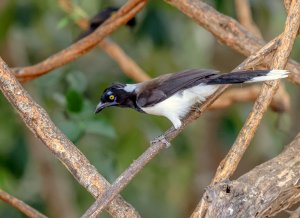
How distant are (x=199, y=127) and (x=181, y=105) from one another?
2.63 metres

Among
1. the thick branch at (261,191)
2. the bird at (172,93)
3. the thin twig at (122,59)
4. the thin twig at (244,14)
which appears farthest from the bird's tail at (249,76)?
the thin twig at (244,14)

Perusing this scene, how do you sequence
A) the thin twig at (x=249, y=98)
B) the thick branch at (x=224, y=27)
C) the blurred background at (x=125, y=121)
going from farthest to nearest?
the blurred background at (x=125, y=121) < the thin twig at (x=249, y=98) < the thick branch at (x=224, y=27)

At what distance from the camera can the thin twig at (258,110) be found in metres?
2.65

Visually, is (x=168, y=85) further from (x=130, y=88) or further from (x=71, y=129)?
(x=71, y=129)

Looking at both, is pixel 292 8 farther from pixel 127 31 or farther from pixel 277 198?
pixel 127 31

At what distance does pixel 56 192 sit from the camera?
529 centimetres

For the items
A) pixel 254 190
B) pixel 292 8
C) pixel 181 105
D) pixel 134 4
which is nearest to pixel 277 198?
pixel 254 190

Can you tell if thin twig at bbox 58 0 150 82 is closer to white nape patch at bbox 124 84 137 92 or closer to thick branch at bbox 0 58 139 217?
white nape patch at bbox 124 84 137 92

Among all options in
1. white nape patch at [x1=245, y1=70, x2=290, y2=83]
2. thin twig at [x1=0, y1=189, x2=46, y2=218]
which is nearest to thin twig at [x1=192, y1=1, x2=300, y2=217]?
white nape patch at [x1=245, y1=70, x2=290, y2=83]

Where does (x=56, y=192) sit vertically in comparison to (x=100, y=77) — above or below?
below

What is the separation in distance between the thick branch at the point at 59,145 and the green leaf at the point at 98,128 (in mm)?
1216

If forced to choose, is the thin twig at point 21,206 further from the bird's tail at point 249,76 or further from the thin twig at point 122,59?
the thin twig at point 122,59

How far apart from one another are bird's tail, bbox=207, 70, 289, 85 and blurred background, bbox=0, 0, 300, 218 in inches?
39.5

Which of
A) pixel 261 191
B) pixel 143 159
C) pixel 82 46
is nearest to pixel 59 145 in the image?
pixel 143 159
